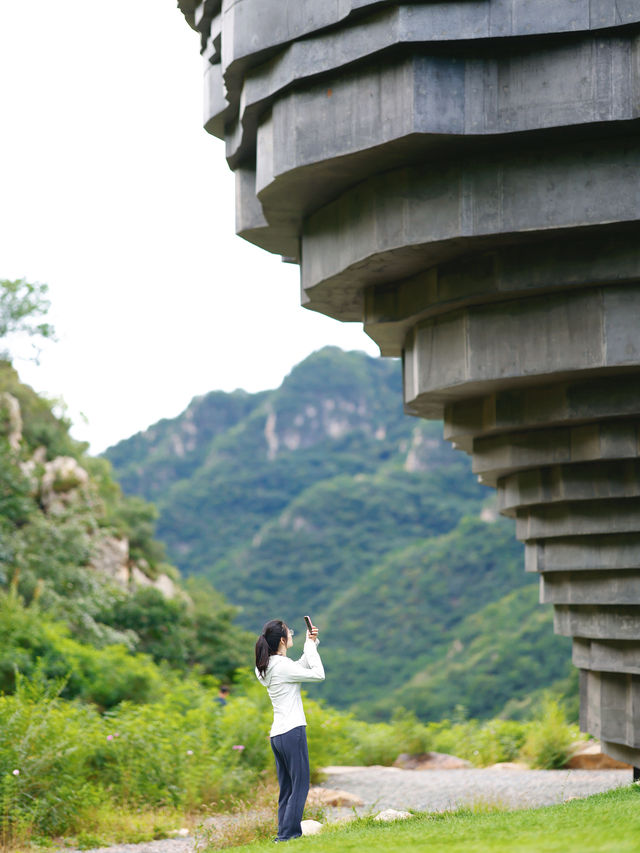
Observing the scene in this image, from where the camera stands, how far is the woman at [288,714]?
701 centimetres

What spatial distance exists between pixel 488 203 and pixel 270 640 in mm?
3600

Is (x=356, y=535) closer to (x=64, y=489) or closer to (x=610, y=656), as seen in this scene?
(x=64, y=489)

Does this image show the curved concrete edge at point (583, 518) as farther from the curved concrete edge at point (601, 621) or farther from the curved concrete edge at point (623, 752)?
the curved concrete edge at point (623, 752)

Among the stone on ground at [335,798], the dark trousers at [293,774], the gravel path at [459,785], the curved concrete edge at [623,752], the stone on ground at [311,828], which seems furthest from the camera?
the gravel path at [459,785]

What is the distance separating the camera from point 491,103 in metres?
7.27

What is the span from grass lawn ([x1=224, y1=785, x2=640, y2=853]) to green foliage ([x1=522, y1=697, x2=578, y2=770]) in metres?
9.13

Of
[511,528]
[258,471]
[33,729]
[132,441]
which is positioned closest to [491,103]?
[33,729]

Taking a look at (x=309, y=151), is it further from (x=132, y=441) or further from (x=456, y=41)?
(x=132, y=441)

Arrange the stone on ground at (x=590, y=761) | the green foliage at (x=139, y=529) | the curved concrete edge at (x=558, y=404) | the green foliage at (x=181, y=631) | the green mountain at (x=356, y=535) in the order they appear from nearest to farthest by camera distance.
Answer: the curved concrete edge at (x=558, y=404) < the stone on ground at (x=590, y=761) < the green foliage at (x=181, y=631) < the green foliage at (x=139, y=529) < the green mountain at (x=356, y=535)

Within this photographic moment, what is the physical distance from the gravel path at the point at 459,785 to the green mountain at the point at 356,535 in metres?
24.9

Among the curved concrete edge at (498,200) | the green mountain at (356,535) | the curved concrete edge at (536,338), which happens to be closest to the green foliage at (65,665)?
the curved concrete edge at (536,338)

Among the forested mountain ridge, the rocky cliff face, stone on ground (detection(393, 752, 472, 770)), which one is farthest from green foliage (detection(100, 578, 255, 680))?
stone on ground (detection(393, 752, 472, 770))

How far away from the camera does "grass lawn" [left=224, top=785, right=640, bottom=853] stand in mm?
5320

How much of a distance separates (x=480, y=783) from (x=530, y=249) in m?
9.24
